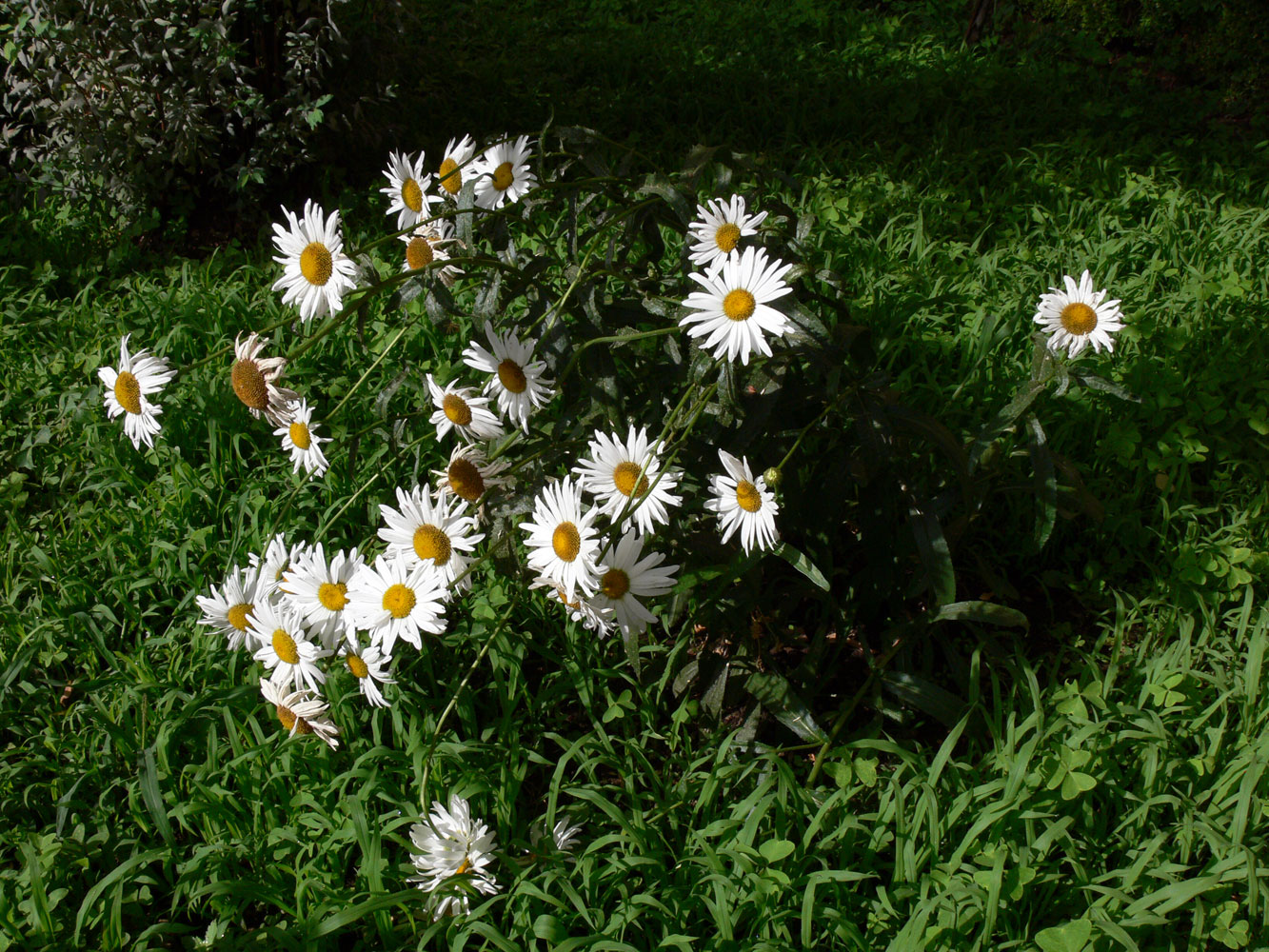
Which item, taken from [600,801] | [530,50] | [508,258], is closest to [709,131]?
[530,50]

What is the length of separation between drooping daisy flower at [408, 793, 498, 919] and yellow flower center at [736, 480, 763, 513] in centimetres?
63

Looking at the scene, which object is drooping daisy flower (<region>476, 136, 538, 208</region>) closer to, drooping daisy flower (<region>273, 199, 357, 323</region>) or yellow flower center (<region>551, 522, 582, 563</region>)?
drooping daisy flower (<region>273, 199, 357, 323</region>)

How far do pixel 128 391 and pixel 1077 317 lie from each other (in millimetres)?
1646

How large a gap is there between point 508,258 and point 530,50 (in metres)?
4.00

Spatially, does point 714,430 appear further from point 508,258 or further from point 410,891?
point 410,891

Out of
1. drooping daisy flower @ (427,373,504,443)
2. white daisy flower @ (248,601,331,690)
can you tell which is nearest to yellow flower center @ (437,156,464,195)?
drooping daisy flower @ (427,373,504,443)

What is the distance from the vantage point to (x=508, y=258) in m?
1.58

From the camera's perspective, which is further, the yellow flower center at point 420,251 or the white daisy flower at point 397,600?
the yellow flower center at point 420,251

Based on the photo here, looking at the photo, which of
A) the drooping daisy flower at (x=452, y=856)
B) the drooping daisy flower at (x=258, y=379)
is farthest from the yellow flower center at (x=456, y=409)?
the drooping daisy flower at (x=452, y=856)

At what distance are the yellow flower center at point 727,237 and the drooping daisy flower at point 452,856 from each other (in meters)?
0.93

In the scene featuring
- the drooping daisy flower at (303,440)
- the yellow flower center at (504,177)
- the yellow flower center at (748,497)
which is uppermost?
the yellow flower center at (504,177)

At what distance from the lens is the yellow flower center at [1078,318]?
69.9 inches

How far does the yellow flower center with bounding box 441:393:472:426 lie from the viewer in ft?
5.21

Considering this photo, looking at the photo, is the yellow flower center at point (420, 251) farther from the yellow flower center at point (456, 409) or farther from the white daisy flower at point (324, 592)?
the white daisy flower at point (324, 592)
